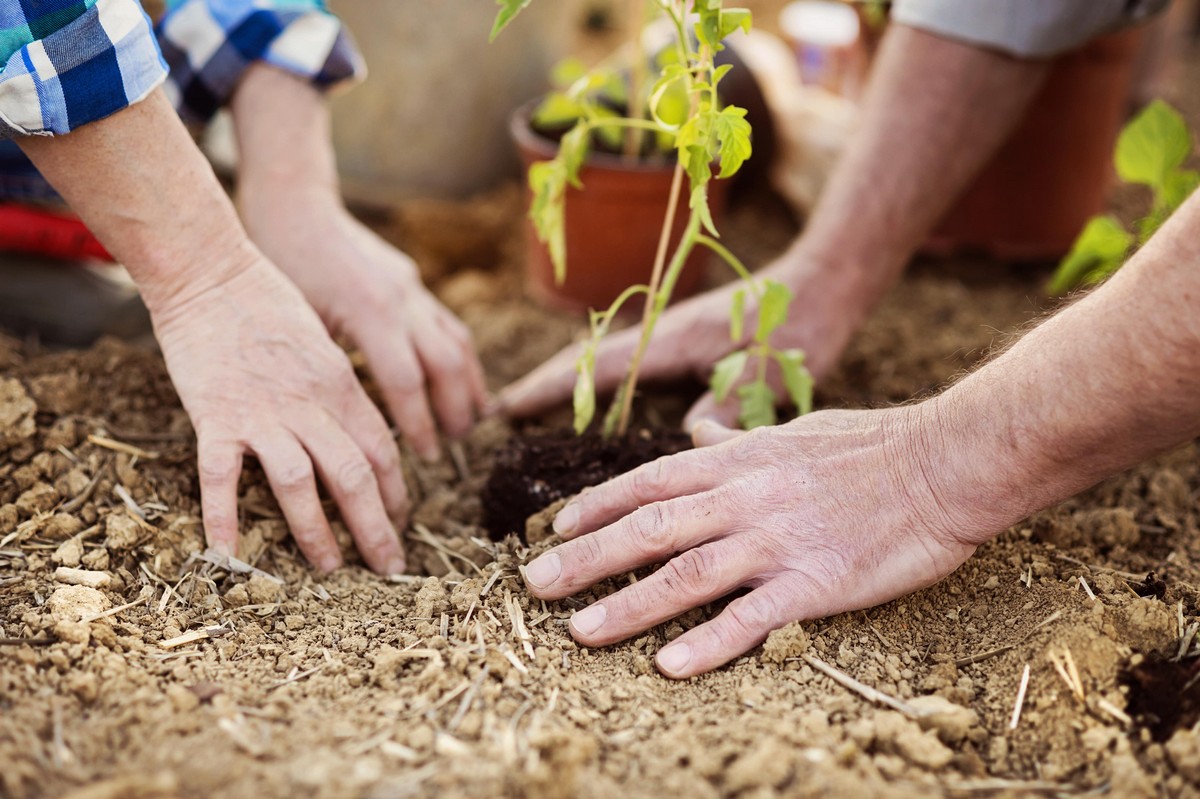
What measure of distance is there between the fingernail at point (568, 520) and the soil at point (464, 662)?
7 centimetres

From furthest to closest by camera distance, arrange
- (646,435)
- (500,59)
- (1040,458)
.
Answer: (500,59), (646,435), (1040,458)

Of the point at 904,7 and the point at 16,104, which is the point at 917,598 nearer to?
the point at 904,7

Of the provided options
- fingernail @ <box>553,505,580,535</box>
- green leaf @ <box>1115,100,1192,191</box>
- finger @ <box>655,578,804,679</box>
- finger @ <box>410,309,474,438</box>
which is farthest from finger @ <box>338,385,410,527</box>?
green leaf @ <box>1115,100,1192,191</box>

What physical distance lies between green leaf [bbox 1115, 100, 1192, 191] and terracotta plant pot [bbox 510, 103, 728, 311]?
3.00 ft

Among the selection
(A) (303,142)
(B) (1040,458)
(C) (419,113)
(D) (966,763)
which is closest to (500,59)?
(C) (419,113)

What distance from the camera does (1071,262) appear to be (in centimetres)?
196

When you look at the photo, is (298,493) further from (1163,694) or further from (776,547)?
(1163,694)

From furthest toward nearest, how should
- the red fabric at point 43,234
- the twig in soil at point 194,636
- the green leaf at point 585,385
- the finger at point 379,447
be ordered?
the red fabric at point 43,234, the finger at point 379,447, the green leaf at point 585,385, the twig in soil at point 194,636

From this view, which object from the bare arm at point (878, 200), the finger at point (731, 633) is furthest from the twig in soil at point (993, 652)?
the bare arm at point (878, 200)

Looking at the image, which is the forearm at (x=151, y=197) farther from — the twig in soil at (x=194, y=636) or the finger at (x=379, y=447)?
A: the twig in soil at (x=194, y=636)

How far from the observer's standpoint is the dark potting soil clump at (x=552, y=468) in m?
1.59

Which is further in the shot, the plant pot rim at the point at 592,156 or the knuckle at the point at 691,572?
the plant pot rim at the point at 592,156

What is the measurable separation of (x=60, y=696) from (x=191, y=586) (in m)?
0.30

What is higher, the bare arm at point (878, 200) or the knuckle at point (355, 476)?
the bare arm at point (878, 200)
